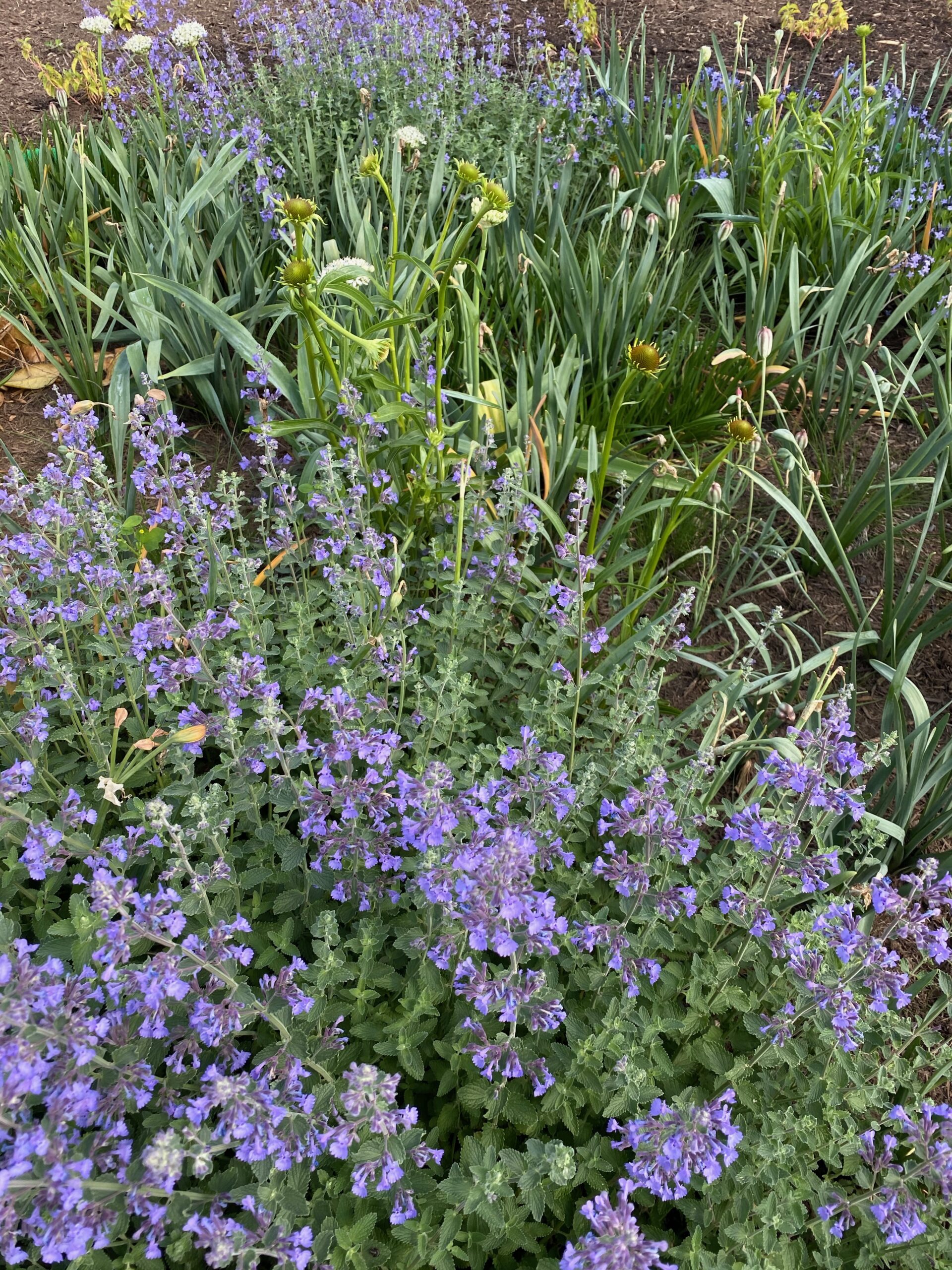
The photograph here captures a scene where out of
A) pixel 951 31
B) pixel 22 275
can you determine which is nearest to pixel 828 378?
pixel 22 275

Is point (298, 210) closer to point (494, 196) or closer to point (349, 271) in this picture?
point (349, 271)

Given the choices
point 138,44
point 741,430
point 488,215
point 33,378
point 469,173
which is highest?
point 138,44

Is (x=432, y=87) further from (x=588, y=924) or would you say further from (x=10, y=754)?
(x=588, y=924)

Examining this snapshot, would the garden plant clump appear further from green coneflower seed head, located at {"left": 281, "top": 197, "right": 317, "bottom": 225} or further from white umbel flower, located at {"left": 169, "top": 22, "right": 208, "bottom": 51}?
white umbel flower, located at {"left": 169, "top": 22, "right": 208, "bottom": 51}

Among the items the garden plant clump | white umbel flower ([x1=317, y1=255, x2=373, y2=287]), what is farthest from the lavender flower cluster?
white umbel flower ([x1=317, y1=255, x2=373, y2=287])

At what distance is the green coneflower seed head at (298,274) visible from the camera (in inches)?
74.0

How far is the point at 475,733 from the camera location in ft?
7.18

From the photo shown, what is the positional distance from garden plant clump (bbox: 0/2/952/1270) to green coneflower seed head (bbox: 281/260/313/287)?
0.46 ft

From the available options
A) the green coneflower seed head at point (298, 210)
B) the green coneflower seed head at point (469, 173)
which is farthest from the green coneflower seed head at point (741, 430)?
the green coneflower seed head at point (298, 210)

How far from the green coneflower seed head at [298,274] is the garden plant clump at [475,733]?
14 centimetres

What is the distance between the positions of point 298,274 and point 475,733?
116 centimetres

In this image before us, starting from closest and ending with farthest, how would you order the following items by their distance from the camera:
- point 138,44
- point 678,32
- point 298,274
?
1. point 298,274
2. point 138,44
3. point 678,32

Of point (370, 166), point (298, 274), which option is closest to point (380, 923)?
point (298, 274)

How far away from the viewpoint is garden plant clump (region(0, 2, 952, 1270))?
1326 millimetres
